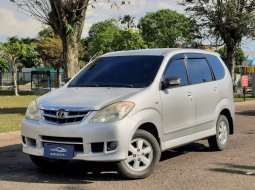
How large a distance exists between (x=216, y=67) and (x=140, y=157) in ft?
10.2

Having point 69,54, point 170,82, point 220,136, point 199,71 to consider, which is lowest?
point 220,136

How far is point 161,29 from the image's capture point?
75688mm

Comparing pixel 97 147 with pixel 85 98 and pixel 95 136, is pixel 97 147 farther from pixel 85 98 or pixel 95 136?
pixel 85 98

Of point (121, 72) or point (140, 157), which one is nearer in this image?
point (140, 157)

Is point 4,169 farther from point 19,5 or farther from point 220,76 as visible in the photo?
point 19,5

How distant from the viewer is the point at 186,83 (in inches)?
308

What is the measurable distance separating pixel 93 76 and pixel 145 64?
2.77 feet

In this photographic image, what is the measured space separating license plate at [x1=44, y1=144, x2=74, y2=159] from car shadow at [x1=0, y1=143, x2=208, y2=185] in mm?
383

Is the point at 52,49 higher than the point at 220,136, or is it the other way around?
the point at 52,49

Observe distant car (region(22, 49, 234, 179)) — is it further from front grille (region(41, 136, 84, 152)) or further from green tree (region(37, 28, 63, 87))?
green tree (region(37, 28, 63, 87))

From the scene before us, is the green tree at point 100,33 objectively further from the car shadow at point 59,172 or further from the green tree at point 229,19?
the car shadow at point 59,172

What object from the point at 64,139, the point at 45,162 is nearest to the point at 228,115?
the point at 45,162

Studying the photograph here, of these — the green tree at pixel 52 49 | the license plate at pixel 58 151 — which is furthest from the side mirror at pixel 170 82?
the green tree at pixel 52 49

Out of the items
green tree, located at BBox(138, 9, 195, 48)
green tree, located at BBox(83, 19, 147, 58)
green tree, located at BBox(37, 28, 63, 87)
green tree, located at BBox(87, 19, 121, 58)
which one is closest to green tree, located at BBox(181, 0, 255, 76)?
green tree, located at BBox(83, 19, 147, 58)
